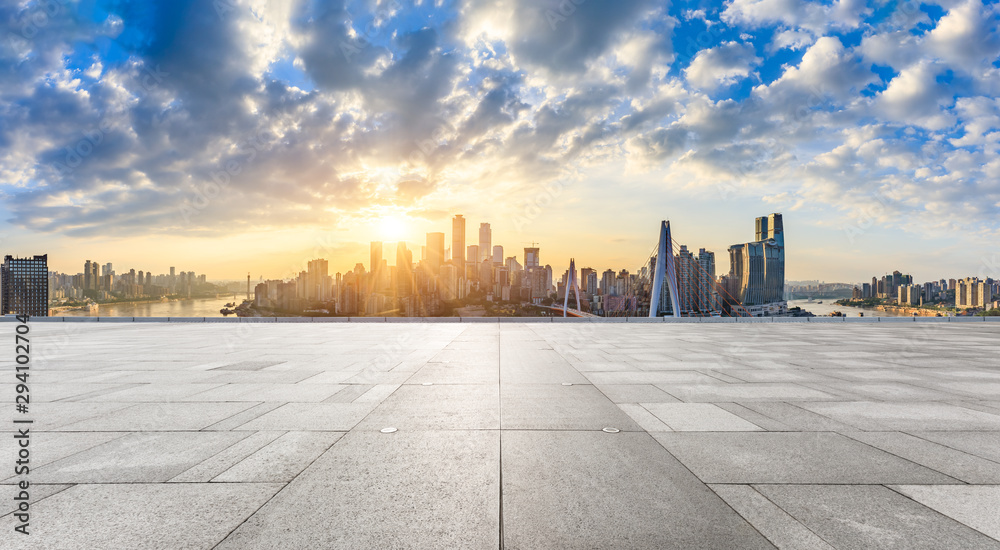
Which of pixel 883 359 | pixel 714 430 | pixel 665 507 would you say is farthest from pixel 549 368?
pixel 883 359

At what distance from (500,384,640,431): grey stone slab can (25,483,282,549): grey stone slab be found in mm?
4071

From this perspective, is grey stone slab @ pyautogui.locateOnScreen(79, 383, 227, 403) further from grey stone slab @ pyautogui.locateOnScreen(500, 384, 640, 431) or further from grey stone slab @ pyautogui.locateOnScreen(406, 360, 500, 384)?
grey stone slab @ pyautogui.locateOnScreen(500, 384, 640, 431)

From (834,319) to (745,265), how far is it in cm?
4137

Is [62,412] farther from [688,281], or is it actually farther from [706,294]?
[688,281]

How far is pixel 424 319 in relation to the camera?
38531 mm

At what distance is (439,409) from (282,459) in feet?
10.6

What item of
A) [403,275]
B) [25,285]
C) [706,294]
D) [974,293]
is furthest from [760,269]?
[25,285]

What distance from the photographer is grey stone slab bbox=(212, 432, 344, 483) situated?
541 cm

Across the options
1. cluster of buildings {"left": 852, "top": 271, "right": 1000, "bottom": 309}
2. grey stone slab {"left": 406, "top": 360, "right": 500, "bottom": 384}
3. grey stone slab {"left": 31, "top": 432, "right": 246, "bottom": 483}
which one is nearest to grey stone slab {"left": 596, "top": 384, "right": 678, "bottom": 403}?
grey stone slab {"left": 406, "top": 360, "right": 500, "bottom": 384}

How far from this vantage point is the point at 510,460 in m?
6.01

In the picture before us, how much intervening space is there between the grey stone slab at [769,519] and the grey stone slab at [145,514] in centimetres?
507

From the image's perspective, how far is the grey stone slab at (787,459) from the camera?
17.8ft

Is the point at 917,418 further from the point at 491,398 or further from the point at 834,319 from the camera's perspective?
the point at 834,319

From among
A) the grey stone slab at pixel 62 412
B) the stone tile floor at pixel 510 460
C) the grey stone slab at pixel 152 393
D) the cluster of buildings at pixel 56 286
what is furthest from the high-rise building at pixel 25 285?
the grey stone slab at pixel 62 412
